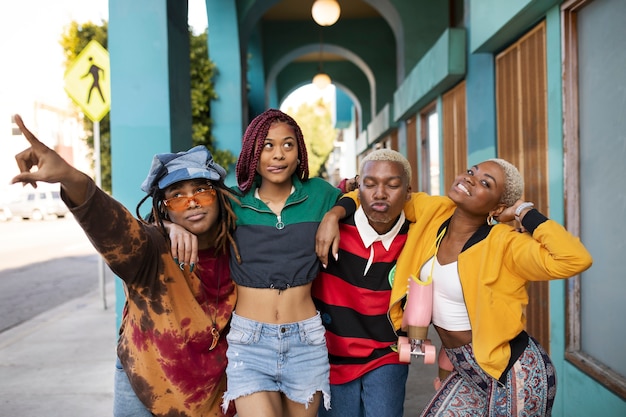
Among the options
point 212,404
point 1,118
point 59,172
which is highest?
point 1,118

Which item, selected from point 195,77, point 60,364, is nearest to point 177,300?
point 60,364

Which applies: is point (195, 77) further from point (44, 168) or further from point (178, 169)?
point (44, 168)

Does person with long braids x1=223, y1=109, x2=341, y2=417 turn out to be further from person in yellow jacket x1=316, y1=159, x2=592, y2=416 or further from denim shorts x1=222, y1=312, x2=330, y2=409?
person in yellow jacket x1=316, y1=159, x2=592, y2=416

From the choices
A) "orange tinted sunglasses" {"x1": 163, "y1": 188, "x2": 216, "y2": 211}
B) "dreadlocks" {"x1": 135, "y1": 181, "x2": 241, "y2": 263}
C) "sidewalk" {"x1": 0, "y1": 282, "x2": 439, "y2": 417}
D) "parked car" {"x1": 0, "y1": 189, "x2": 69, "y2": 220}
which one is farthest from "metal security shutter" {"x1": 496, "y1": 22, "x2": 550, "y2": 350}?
"parked car" {"x1": 0, "y1": 189, "x2": 69, "y2": 220}

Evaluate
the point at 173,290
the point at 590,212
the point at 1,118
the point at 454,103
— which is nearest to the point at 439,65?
the point at 454,103

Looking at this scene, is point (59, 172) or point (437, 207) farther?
point (437, 207)

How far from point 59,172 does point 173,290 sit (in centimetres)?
72

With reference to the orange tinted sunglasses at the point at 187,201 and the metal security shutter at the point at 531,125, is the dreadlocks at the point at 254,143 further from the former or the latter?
the metal security shutter at the point at 531,125

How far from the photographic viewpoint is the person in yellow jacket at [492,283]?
2.06m

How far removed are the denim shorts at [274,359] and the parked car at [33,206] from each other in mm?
27012

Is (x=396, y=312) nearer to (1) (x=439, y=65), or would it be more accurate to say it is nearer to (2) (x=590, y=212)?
(2) (x=590, y=212)

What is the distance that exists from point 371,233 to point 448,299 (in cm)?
49

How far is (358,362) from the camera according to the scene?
→ 264cm

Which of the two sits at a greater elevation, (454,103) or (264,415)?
(454,103)
